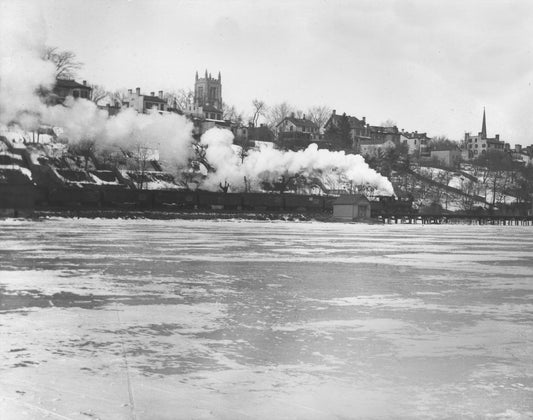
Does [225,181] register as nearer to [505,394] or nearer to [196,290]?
[196,290]

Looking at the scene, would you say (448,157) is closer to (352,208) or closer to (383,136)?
(383,136)

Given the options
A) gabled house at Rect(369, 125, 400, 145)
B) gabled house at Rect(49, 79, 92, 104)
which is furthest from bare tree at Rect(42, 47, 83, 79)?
gabled house at Rect(369, 125, 400, 145)

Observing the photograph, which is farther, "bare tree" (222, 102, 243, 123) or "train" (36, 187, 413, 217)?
"bare tree" (222, 102, 243, 123)

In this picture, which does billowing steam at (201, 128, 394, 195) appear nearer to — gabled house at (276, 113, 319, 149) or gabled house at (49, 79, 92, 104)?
gabled house at (49, 79, 92, 104)

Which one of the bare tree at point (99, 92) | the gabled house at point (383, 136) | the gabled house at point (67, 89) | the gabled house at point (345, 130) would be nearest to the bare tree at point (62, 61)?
the gabled house at point (67, 89)

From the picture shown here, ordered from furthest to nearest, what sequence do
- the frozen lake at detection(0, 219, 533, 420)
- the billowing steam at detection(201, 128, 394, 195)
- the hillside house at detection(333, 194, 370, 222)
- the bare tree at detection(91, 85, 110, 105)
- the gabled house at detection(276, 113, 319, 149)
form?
the gabled house at detection(276, 113, 319, 149) → the bare tree at detection(91, 85, 110, 105) → the billowing steam at detection(201, 128, 394, 195) → the hillside house at detection(333, 194, 370, 222) → the frozen lake at detection(0, 219, 533, 420)

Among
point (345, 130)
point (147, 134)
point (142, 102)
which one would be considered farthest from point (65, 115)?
point (345, 130)

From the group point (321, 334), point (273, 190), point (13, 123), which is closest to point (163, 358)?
point (321, 334)

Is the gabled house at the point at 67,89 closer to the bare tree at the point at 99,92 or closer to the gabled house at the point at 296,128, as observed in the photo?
the bare tree at the point at 99,92
